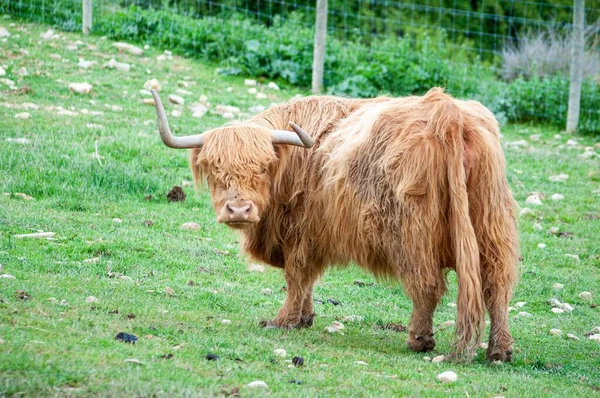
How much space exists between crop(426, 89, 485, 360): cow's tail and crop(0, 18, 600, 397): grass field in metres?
0.21

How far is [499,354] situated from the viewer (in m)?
5.68

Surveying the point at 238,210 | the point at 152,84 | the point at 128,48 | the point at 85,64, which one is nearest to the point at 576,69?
the point at 152,84

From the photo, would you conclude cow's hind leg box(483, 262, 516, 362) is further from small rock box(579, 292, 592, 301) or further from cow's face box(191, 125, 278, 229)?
small rock box(579, 292, 592, 301)

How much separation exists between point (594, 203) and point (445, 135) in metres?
5.53

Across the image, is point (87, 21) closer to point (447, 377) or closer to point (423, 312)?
point (423, 312)

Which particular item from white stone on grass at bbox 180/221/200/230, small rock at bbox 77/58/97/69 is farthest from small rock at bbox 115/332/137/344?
small rock at bbox 77/58/97/69

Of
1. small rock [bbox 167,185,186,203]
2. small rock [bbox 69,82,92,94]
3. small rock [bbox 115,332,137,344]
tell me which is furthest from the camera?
small rock [bbox 69,82,92,94]

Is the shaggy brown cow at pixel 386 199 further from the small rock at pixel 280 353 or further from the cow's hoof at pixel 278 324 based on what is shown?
the small rock at pixel 280 353

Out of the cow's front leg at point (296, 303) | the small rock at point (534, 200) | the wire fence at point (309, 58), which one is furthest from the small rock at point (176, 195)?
the wire fence at point (309, 58)

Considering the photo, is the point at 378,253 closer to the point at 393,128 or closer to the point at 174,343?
the point at 393,128

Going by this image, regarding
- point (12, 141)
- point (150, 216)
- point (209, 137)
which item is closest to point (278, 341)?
point (209, 137)

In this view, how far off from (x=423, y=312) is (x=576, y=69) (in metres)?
8.88

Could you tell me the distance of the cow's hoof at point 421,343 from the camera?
5.80 metres

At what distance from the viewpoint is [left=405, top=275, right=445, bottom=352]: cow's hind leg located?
5566mm
